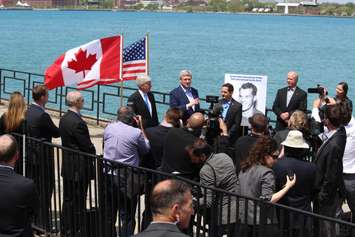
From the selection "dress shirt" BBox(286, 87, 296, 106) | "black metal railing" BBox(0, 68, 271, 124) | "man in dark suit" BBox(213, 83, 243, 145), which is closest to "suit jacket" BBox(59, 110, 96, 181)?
"man in dark suit" BBox(213, 83, 243, 145)

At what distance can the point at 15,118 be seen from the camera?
8.89 m

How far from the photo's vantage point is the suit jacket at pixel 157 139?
874 cm

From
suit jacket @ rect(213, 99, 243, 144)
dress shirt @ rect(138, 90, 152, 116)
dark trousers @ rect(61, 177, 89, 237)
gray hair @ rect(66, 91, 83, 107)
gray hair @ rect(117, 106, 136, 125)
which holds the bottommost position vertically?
dark trousers @ rect(61, 177, 89, 237)

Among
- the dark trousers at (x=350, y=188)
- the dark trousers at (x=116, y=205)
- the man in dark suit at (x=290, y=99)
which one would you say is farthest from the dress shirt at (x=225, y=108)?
the dark trousers at (x=116, y=205)

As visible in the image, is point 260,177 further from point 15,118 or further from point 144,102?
point 144,102

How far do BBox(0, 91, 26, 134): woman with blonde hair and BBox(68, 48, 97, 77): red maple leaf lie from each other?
14.4 ft

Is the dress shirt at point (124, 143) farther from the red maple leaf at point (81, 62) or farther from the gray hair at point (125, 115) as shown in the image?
the red maple leaf at point (81, 62)

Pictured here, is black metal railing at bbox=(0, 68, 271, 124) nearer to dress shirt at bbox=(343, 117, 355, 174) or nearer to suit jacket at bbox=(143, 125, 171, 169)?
suit jacket at bbox=(143, 125, 171, 169)

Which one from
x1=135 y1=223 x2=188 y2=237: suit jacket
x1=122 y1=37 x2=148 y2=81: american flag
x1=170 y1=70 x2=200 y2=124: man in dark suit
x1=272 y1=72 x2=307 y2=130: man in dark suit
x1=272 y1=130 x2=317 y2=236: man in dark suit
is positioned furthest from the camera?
x1=122 y1=37 x2=148 y2=81: american flag

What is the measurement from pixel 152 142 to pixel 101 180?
1.07 meters

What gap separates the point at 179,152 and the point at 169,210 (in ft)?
10.6

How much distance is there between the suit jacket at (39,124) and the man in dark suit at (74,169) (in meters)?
0.27

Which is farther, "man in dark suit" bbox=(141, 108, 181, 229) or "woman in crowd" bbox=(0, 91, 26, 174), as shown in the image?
"woman in crowd" bbox=(0, 91, 26, 174)

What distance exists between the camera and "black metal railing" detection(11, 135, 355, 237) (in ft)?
20.6
